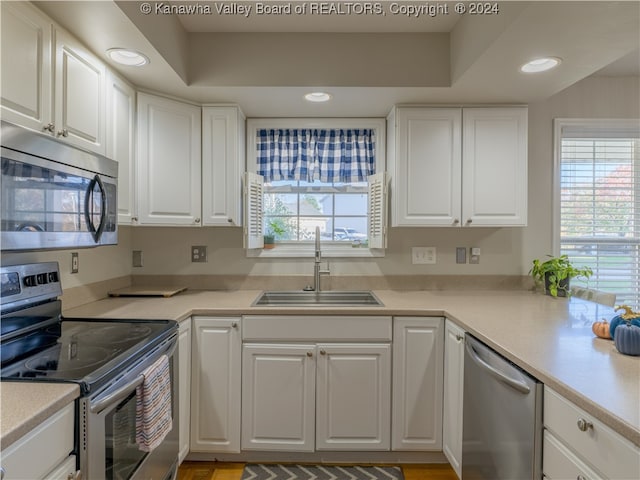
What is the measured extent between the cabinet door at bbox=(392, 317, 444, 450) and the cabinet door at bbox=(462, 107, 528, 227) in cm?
87

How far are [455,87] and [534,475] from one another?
1.86m

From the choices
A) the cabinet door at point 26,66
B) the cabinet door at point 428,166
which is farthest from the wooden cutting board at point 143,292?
the cabinet door at point 428,166

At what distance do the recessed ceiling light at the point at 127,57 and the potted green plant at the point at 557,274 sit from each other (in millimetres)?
2638

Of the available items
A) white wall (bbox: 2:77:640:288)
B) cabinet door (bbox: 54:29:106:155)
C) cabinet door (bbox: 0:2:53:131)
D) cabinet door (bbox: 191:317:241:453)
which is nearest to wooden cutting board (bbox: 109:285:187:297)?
white wall (bbox: 2:77:640:288)

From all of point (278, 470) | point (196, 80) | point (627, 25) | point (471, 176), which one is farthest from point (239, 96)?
point (278, 470)

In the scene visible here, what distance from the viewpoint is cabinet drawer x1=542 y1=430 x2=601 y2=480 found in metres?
0.99

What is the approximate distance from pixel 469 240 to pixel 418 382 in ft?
3.74

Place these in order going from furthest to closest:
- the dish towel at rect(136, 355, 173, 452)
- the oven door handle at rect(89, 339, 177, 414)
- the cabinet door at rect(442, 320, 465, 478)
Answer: the cabinet door at rect(442, 320, 465, 478) → the dish towel at rect(136, 355, 173, 452) → the oven door handle at rect(89, 339, 177, 414)

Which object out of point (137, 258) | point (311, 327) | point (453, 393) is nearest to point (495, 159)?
point (453, 393)

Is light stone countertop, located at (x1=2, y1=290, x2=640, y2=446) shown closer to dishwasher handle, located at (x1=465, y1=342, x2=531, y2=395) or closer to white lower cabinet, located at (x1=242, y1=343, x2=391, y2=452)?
dishwasher handle, located at (x1=465, y1=342, x2=531, y2=395)

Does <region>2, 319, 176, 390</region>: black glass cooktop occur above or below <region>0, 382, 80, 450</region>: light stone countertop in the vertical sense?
above

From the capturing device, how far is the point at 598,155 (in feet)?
8.82

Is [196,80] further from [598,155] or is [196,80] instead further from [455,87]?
[598,155]

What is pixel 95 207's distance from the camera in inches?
61.9
